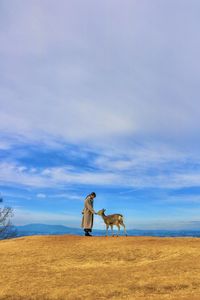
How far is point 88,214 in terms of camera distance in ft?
75.7

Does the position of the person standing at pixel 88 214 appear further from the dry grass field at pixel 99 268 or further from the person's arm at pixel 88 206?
the dry grass field at pixel 99 268

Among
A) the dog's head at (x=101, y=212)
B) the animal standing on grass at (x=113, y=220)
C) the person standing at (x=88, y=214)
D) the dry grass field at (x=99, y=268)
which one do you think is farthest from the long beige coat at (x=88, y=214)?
the dry grass field at (x=99, y=268)

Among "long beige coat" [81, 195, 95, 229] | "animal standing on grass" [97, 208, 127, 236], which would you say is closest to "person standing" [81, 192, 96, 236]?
"long beige coat" [81, 195, 95, 229]

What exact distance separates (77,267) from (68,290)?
3.36 meters

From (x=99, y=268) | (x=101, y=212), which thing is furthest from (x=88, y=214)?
(x=99, y=268)

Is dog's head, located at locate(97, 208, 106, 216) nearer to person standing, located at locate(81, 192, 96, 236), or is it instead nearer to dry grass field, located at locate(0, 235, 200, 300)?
person standing, located at locate(81, 192, 96, 236)

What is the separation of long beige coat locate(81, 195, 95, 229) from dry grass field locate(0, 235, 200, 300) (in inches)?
55.3

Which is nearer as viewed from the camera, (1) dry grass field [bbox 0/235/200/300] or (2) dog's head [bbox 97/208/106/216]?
(1) dry grass field [bbox 0/235/200/300]

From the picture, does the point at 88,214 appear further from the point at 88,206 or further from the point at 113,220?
the point at 113,220

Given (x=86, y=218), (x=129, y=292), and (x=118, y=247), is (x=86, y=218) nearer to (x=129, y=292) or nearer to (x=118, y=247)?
(x=118, y=247)

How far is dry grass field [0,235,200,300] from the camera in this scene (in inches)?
503

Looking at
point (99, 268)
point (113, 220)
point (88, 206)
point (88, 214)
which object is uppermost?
point (88, 206)

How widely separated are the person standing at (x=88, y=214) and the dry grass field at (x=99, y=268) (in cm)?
133

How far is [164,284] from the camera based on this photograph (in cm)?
1325
